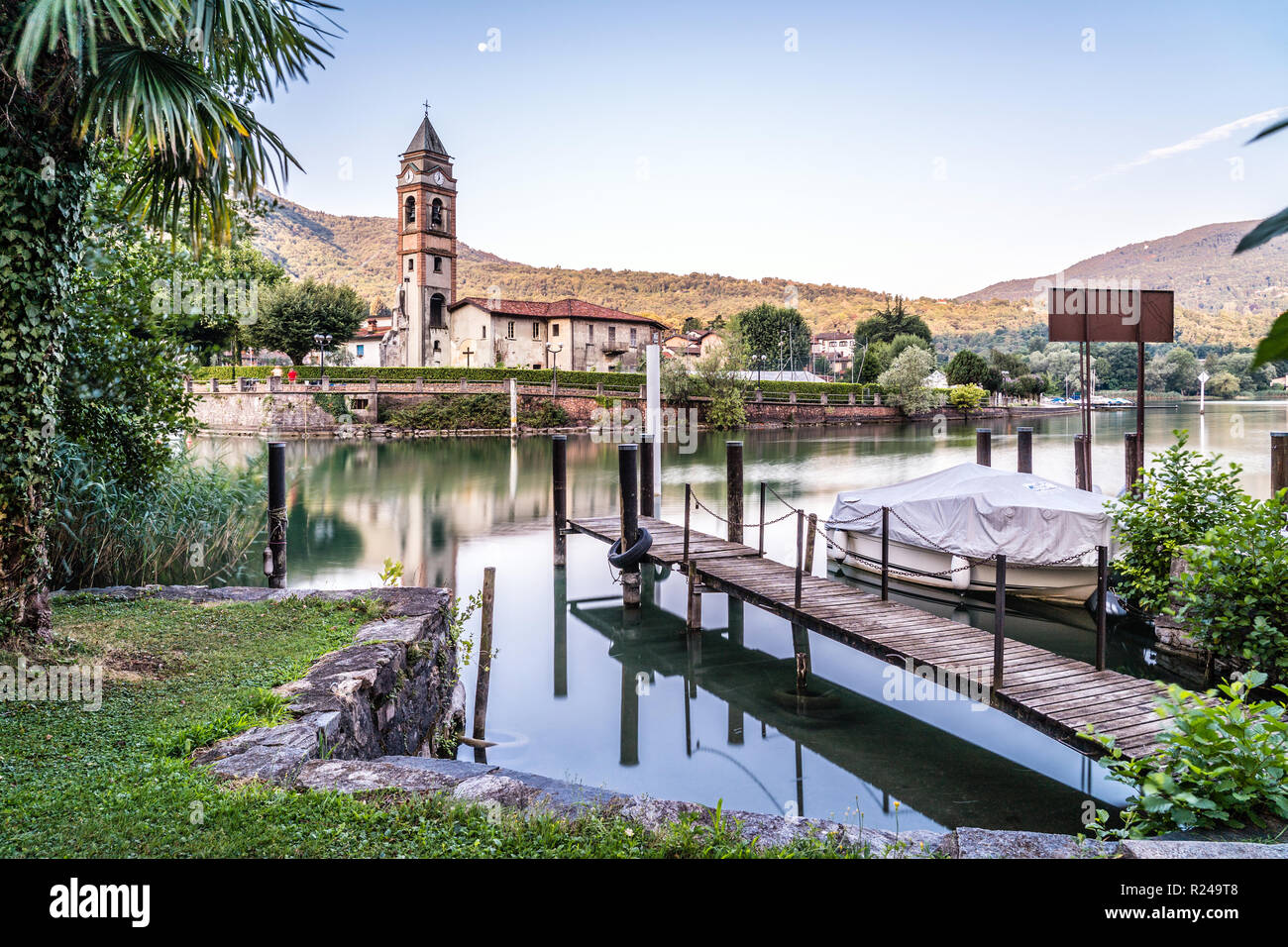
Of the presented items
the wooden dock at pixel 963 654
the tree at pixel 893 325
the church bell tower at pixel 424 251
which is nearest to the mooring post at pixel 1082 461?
Answer: the wooden dock at pixel 963 654

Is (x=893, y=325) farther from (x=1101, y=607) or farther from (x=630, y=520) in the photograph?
(x=1101, y=607)

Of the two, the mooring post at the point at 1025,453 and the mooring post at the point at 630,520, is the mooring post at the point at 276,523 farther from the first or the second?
the mooring post at the point at 1025,453

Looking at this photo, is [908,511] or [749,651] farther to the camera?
[908,511]

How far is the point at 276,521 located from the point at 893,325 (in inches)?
3465

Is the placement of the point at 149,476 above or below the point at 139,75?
below

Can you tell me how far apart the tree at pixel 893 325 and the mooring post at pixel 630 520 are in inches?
3222

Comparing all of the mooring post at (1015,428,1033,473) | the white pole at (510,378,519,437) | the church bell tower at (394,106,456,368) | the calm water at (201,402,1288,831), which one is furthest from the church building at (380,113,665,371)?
the mooring post at (1015,428,1033,473)

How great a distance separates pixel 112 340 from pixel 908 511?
10.6m

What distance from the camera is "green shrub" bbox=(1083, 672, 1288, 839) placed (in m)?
3.48

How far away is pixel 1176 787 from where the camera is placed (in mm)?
3619
